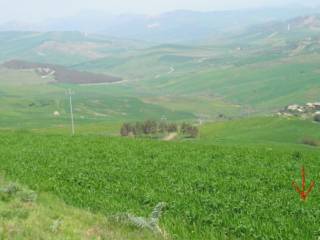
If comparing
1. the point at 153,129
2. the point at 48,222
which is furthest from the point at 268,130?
the point at 48,222

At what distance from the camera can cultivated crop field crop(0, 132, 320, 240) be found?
14289mm

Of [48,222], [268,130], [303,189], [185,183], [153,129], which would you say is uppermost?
[48,222]

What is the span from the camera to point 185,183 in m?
18.9

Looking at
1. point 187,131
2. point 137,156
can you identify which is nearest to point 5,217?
point 137,156

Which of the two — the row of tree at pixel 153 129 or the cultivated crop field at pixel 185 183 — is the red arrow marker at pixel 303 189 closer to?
the cultivated crop field at pixel 185 183

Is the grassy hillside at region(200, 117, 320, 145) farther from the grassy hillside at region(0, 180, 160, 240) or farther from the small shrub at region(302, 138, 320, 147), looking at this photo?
the grassy hillside at region(0, 180, 160, 240)

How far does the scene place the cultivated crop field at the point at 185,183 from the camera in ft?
46.9

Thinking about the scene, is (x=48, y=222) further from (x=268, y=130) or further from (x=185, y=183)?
(x=268, y=130)

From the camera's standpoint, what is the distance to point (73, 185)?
19609 millimetres

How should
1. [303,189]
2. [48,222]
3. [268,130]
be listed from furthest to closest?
[268,130]
[303,189]
[48,222]

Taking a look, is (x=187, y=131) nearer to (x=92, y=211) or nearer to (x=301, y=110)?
(x=301, y=110)

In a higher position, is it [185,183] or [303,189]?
[303,189]

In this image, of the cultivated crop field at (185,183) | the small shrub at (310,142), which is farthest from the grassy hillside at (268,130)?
the cultivated crop field at (185,183)

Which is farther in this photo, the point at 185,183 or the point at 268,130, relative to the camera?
the point at 268,130
